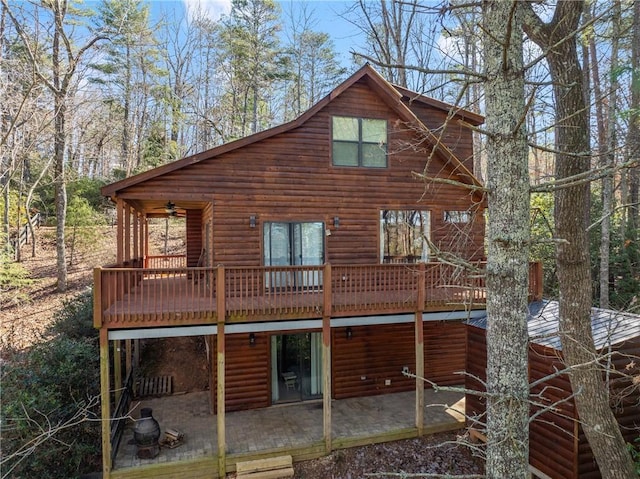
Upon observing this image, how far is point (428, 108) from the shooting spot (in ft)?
40.8

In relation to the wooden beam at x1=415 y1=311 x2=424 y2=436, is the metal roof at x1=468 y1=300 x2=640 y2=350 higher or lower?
higher

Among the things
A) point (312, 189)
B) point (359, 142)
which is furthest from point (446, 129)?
point (312, 189)

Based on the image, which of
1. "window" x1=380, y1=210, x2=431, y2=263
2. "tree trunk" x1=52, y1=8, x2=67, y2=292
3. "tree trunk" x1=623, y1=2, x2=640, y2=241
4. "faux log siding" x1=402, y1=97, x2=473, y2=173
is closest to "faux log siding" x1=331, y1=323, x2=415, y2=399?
"window" x1=380, y1=210, x2=431, y2=263

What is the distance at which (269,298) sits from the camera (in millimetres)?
8086

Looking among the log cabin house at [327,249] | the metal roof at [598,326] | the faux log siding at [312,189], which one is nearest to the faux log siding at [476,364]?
the metal roof at [598,326]

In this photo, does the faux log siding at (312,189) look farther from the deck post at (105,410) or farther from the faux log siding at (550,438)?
the faux log siding at (550,438)

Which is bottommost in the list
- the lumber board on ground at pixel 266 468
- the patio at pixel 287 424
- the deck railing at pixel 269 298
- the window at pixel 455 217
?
the lumber board on ground at pixel 266 468

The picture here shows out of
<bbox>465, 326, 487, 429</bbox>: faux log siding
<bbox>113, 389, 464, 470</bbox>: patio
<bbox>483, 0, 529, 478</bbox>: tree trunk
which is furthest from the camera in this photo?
<bbox>465, 326, 487, 429</bbox>: faux log siding

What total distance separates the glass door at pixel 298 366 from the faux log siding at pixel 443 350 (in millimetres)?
3198

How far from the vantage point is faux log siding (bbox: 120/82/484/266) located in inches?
378

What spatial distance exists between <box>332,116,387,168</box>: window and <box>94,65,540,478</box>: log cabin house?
0.03 metres

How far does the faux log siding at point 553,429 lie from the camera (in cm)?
652

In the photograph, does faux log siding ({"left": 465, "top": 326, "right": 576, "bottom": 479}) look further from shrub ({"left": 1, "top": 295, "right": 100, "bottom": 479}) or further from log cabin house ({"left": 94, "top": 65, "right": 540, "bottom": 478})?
shrub ({"left": 1, "top": 295, "right": 100, "bottom": 479})

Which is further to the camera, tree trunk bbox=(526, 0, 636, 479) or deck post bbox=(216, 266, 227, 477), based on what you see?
deck post bbox=(216, 266, 227, 477)
